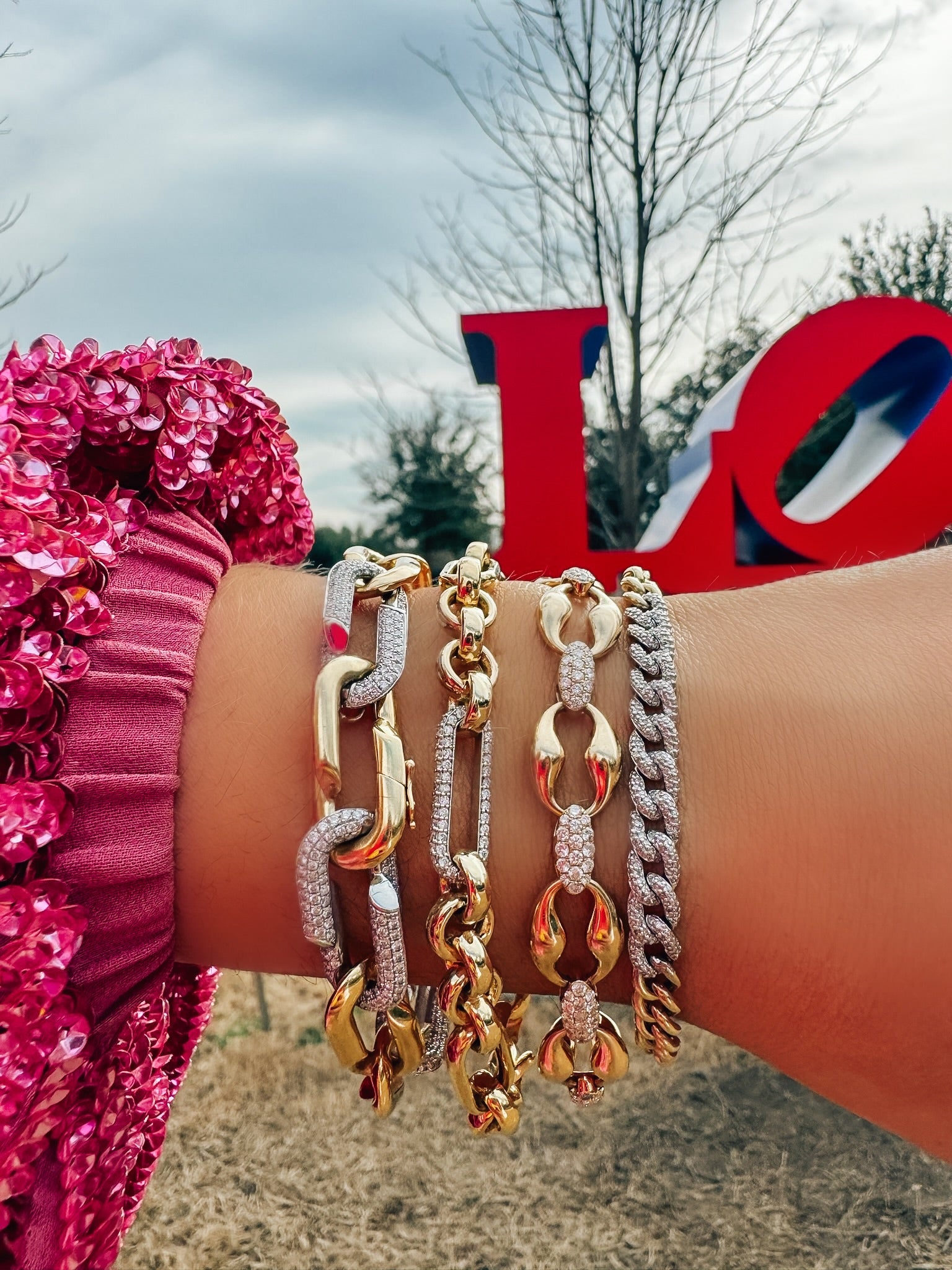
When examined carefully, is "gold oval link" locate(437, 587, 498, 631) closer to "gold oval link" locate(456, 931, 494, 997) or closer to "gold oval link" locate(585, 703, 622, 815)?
"gold oval link" locate(585, 703, 622, 815)

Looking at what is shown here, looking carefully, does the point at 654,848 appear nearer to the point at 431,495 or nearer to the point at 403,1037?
the point at 403,1037

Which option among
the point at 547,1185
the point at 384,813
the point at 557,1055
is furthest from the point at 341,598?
the point at 547,1185

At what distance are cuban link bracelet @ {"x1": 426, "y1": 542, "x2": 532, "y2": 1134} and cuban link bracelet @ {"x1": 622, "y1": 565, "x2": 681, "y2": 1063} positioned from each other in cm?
10

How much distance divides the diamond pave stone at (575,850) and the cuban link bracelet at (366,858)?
0.11 meters

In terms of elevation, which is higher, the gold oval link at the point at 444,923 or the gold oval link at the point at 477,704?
the gold oval link at the point at 477,704

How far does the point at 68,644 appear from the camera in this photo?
0.52 meters

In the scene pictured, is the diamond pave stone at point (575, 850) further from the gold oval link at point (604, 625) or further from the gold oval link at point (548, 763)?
the gold oval link at point (604, 625)

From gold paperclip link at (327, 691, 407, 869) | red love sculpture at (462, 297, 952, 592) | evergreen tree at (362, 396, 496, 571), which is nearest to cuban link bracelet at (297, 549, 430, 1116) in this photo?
gold paperclip link at (327, 691, 407, 869)

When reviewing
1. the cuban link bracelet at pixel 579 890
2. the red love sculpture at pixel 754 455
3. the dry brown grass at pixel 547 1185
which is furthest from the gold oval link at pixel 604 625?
the red love sculpture at pixel 754 455

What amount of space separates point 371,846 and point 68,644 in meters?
0.25

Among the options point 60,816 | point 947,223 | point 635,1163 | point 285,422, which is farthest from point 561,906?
point 947,223

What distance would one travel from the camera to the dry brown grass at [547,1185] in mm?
1732

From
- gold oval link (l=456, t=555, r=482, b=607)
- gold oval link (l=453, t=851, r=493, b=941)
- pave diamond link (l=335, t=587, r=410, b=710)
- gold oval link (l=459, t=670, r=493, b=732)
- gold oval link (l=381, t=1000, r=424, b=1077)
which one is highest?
gold oval link (l=456, t=555, r=482, b=607)

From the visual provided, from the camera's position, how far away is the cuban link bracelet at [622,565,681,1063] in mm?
543
